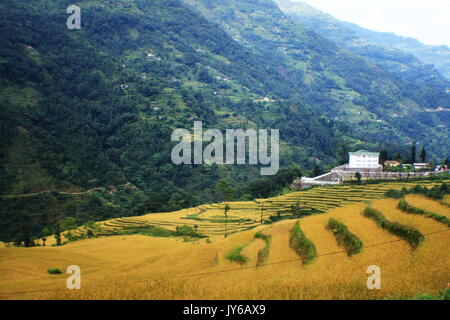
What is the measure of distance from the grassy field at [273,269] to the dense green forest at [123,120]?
3230 centimetres

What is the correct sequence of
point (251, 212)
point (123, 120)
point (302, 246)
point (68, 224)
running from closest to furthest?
point (302, 246), point (251, 212), point (68, 224), point (123, 120)

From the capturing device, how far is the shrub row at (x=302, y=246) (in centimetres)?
1658

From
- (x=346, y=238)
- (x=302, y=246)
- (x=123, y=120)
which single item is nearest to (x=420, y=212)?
(x=346, y=238)

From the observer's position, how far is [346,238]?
17.8 m

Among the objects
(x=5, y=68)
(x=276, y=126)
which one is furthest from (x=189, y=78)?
(x=5, y=68)

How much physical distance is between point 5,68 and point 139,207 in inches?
2090

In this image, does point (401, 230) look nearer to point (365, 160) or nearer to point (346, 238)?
point (346, 238)

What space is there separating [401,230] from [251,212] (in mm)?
31025

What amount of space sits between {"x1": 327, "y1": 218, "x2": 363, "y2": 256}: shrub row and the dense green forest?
108 ft

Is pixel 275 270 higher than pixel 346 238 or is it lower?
lower

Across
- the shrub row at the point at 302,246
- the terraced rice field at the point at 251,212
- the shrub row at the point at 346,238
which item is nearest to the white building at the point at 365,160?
the terraced rice field at the point at 251,212

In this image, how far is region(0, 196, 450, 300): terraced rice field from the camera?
39.0ft

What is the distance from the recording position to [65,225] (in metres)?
49.3
